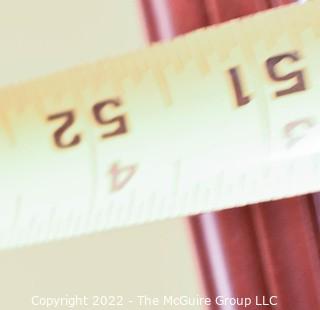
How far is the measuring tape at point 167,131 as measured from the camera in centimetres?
31

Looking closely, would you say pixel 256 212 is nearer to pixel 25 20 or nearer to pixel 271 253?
pixel 271 253

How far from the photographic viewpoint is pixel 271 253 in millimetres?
371

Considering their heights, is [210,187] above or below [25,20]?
below

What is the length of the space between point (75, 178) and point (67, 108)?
0.03 meters

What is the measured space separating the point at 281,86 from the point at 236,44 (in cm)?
3

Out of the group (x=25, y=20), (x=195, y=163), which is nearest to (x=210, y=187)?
(x=195, y=163)

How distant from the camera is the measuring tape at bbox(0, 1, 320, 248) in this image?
1.02 ft

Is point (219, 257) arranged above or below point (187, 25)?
below

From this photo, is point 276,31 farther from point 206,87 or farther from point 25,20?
point 25,20

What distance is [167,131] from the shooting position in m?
0.31

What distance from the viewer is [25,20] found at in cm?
39

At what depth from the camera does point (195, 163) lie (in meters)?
0.32

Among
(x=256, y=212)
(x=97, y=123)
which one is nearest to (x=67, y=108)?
(x=97, y=123)

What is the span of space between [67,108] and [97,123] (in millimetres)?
16
